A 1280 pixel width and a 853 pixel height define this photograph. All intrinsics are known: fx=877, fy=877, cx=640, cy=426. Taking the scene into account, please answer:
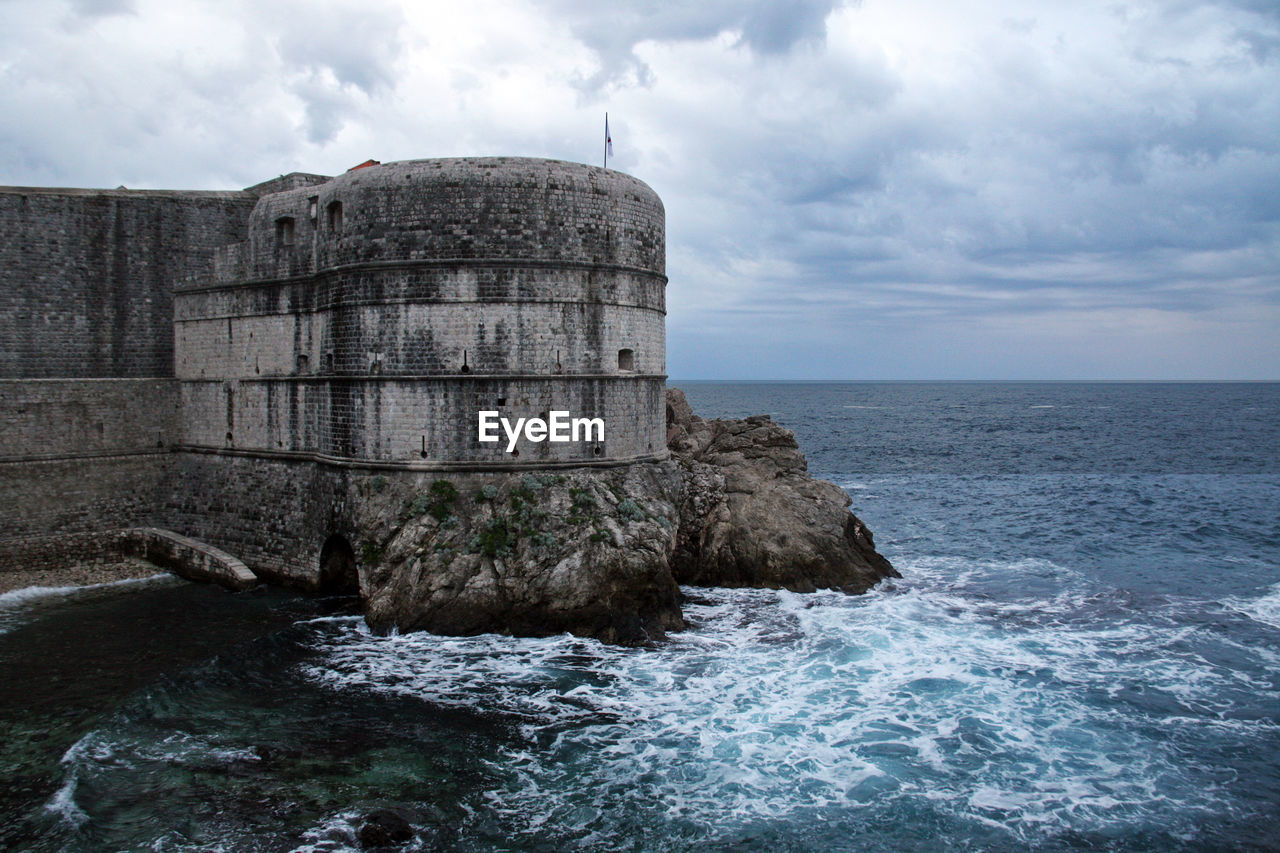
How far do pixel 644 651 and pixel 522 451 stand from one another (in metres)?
5.80

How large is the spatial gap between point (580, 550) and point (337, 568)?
6.63 m

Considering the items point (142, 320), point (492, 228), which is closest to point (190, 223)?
point (142, 320)

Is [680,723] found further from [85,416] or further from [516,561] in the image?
[85,416]

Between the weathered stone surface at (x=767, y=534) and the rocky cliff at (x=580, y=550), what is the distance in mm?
38

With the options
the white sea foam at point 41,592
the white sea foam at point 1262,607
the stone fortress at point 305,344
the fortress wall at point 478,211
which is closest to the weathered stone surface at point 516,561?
the stone fortress at point 305,344

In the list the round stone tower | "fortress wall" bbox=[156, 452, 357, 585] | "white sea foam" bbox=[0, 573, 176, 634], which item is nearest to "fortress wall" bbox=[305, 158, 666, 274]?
the round stone tower

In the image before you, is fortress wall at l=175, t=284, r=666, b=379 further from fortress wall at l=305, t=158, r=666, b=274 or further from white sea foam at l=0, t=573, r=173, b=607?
white sea foam at l=0, t=573, r=173, b=607

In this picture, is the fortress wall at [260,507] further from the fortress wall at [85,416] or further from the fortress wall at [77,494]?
the fortress wall at [85,416]

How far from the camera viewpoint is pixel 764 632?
1962 cm

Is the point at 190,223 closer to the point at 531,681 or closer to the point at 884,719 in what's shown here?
the point at 531,681

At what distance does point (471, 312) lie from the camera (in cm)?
2094

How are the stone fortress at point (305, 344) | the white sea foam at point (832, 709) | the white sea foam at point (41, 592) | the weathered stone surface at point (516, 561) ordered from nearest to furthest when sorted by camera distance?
the white sea foam at point (832, 709) < the weathered stone surface at point (516, 561) < the white sea foam at point (41, 592) < the stone fortress at point (305, 344)

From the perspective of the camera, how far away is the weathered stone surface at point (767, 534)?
23.2 meters

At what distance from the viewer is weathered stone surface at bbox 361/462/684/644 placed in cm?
1925
